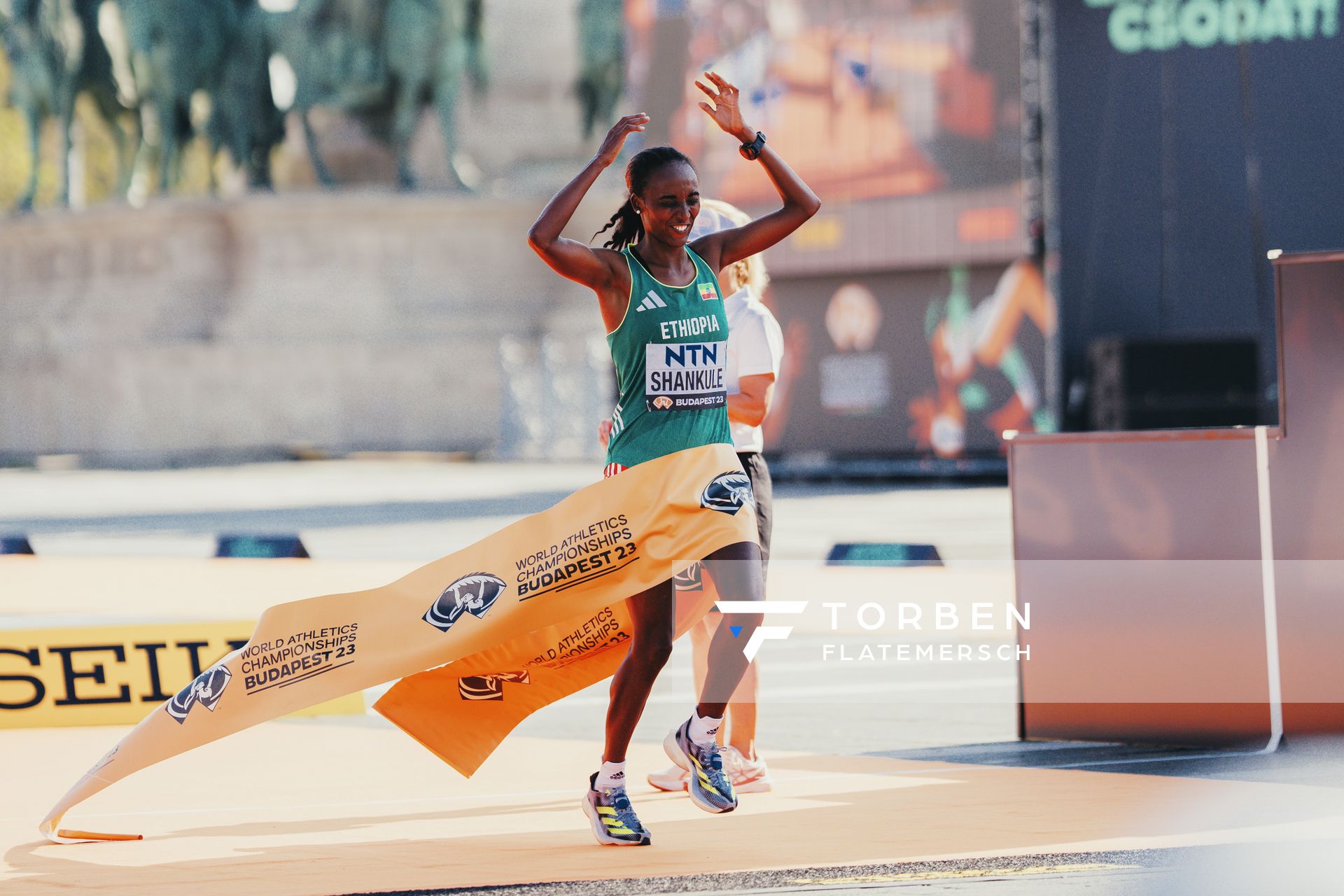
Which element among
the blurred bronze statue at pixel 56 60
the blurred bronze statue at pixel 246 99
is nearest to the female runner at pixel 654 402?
the blurred bronze statue at pixel 246 99

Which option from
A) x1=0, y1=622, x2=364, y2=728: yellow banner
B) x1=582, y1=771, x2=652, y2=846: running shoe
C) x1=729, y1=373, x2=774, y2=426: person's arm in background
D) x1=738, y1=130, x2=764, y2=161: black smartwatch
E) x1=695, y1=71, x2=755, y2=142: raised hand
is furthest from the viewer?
x1=0, y1=622, x2=364, y2=728: yellow banner

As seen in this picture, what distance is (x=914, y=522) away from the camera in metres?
18.5

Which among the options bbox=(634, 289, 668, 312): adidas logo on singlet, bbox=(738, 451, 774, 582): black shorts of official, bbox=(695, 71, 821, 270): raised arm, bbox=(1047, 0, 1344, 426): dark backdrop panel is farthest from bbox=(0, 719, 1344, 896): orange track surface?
bbox=(1047, 0, 1344, 426): dark backdrop panel

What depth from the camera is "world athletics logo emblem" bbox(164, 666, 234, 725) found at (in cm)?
549

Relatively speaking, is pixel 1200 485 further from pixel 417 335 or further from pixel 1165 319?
pixel 417 335

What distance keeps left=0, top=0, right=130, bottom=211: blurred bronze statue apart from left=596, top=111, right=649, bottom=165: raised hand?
118ft

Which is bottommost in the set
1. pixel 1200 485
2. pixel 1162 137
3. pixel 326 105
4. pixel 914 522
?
pixel 914 522

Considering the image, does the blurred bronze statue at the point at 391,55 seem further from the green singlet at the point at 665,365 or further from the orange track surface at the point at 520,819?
the green singlet at the point at 665,365

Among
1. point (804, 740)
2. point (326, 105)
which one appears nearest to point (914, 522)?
point (804, 740)

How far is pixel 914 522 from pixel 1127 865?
13.6 metres

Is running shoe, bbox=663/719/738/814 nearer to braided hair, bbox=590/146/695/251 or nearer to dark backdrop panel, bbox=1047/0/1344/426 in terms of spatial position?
braided hair, bbox=590/146/695/251

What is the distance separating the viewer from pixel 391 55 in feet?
122

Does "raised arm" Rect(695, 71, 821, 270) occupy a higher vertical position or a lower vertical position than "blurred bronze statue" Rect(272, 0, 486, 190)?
lower

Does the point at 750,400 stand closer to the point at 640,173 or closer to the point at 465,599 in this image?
the point at 640,173
